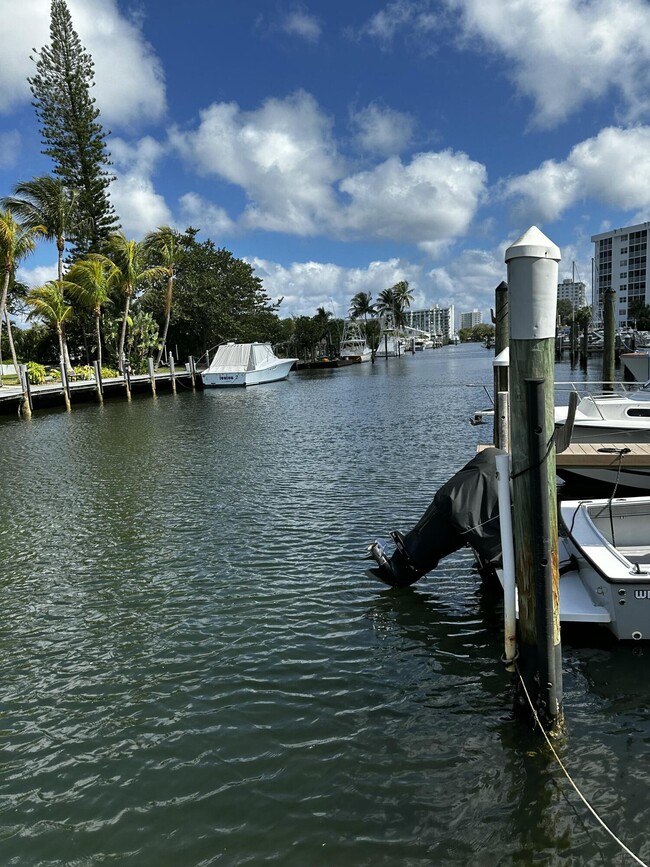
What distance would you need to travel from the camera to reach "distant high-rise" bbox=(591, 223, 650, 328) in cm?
10706

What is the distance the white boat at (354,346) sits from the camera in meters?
99.9

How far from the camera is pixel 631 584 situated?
18.6 ft

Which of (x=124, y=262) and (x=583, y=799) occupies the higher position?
(x=124, y=262)

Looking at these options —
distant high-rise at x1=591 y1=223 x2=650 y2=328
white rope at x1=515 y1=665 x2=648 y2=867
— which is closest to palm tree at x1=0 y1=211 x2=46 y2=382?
white rope at x1=515 y1=665 x2=648 y2=867

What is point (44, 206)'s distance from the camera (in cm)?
4000

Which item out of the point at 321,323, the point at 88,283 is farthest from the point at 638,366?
the point at 321,323

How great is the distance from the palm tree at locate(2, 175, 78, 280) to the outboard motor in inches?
1513

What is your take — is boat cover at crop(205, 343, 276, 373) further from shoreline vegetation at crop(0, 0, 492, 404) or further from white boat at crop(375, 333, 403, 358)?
white boat at crop(375, 333, 403, 358)

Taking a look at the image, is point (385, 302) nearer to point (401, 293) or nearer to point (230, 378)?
point (401, 293)

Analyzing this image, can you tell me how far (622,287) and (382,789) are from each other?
124m

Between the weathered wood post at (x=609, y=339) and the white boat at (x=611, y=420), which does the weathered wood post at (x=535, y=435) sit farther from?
the weathered wood post at (x=609, y=339)

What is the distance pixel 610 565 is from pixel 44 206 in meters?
43.5

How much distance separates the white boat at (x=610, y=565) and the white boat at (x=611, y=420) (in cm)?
557

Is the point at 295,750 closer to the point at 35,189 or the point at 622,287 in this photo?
the point at 35,189
